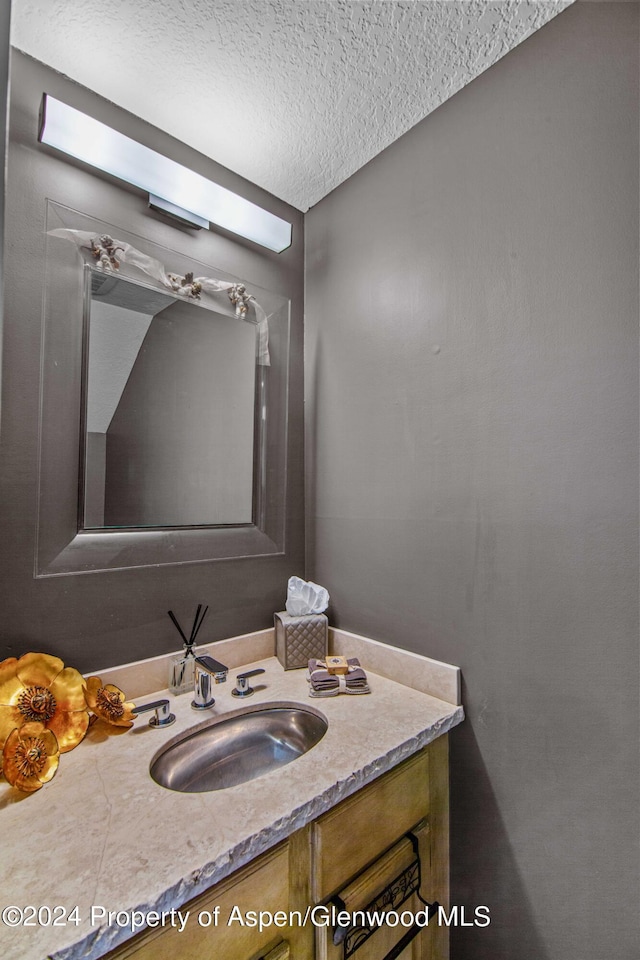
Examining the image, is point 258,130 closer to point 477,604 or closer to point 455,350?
point 455,350

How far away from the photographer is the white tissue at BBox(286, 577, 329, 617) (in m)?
1.37

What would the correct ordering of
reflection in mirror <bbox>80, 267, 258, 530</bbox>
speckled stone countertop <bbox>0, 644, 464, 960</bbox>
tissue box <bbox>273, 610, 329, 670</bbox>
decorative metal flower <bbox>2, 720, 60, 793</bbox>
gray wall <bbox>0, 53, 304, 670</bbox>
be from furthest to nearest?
tissue box <bbox>273, 610, 329, 670</bbox> → reflection in mirror <bbox>80, 267, 258, 530</bbox> → gray wall <bbox>0, 53, 304, 670</bbox> → decorative metal flower <bbox>2, 720, 60, 793</bbox> → speckled stone countertop <bbox>0, 644, 464, 960</bbox>

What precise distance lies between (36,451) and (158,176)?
0.75 meters

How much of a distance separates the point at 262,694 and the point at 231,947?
50 centimetres

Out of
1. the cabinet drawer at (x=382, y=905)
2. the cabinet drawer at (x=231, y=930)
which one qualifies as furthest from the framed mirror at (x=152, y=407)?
the cabinet drawer at (x=382, y=905)

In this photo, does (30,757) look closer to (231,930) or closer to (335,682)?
(231,930)

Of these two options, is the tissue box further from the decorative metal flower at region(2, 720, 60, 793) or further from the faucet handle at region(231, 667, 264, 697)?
the decorative metal flower at region(2, 720, 60, 793)

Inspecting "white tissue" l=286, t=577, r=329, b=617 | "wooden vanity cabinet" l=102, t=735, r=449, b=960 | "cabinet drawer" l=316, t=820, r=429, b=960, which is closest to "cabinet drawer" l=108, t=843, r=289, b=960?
"wooden vanity cabinet" l=102, t=735, r=449, b=960

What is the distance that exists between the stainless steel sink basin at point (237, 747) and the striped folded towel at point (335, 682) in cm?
6

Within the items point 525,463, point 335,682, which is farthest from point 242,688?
point 525,463

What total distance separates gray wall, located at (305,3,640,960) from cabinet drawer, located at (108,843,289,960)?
21.0 inches

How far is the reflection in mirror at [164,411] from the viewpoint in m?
1.08

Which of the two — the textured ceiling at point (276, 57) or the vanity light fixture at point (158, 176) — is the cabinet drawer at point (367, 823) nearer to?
the vanity light fixture at point (158, 176)

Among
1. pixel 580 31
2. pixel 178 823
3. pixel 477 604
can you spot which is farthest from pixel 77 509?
pixel 580 31
